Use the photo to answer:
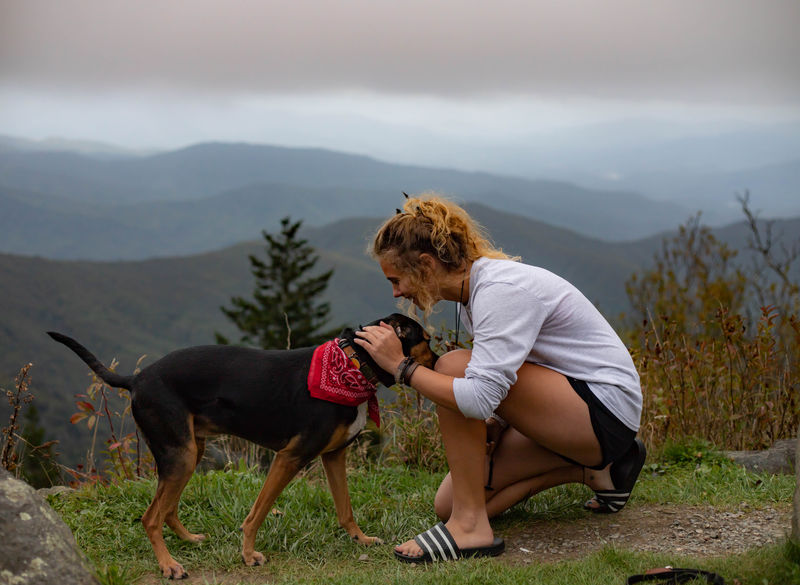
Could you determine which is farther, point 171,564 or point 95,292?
point 95,292

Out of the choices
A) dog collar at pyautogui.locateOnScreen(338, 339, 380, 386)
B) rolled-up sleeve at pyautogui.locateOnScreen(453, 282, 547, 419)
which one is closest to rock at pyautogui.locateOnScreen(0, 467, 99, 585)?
dog collar at pyautogui.locateOnScreen(338, 339, 380, 386)

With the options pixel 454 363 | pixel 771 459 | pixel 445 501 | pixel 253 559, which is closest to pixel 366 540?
pixel 445 501

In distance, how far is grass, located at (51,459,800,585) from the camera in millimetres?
3049

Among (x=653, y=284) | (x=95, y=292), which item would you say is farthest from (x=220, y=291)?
(x=653, y=284)

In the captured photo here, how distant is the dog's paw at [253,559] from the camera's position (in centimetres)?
347

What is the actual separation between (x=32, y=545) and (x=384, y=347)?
158 centimetres

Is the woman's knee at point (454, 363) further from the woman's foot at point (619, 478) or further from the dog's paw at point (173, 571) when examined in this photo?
the dog's paw at point (173, 571)

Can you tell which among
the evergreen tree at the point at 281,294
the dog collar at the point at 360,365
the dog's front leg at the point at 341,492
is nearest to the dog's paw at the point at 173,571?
the dog's front leg at the point at 341,492

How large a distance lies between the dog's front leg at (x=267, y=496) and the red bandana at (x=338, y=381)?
1.09ft

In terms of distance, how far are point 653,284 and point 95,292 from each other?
445ft

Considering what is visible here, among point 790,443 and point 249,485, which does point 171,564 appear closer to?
point 249,485

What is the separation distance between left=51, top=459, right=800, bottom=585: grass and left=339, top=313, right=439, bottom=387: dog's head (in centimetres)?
89

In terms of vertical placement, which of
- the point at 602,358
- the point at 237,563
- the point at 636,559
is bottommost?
the point at 237,563

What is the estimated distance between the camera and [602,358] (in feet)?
11.2
